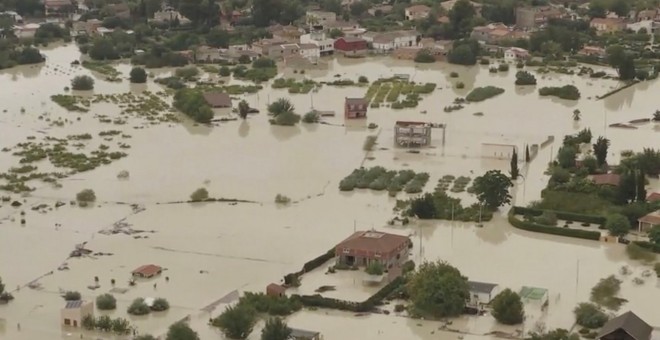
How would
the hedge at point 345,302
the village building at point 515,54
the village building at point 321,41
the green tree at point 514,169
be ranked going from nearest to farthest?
the hedge at point 345,302
the green tree at point 514,169
the village building at point 515,54
the village building at point 321,41

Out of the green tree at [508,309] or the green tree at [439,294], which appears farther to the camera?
the green tree at [439,294]

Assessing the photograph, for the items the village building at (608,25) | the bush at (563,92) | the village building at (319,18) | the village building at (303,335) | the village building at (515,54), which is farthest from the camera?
the village building at (319,18)

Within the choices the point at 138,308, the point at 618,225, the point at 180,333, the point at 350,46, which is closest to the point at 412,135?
the point at 618,225

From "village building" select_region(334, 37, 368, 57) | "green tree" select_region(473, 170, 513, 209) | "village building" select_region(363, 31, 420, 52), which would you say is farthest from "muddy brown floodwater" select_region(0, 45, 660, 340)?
"village building" select_region(363, 31, 420, 52)

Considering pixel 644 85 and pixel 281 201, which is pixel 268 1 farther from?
pixel 281 201

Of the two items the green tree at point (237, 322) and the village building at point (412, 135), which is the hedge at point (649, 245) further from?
the village building at point (412, 135)

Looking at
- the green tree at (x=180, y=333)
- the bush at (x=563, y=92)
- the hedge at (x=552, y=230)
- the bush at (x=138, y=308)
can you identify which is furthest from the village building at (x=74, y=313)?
the bush at (x=563, y=92)

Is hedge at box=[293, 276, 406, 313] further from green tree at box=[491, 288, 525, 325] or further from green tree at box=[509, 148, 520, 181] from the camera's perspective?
green tree at box=[509, 148, 520, 181]
